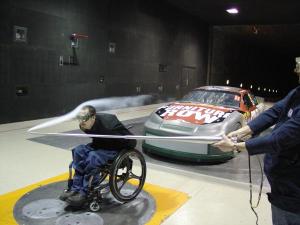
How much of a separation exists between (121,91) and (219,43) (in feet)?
29.9

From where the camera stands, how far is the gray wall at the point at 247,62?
1766 cm

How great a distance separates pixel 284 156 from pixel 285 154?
0.02m

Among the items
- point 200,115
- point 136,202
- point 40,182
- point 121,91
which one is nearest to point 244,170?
point 200,115

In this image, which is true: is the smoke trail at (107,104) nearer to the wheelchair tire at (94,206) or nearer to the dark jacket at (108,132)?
the dark jacket at (108,132)

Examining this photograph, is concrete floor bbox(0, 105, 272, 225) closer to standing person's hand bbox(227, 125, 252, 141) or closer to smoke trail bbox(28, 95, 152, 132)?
standing person's hand bbox(227, 125, 252, 141)

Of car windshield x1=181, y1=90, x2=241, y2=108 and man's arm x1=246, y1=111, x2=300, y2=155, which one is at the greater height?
man's arm x1=246, y1=111, x2=300, y2=155

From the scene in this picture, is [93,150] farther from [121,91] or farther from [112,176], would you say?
[121,91]

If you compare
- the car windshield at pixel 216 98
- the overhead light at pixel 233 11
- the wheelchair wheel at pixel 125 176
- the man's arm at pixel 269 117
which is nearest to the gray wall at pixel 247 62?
the overhead light at pixel 233 11

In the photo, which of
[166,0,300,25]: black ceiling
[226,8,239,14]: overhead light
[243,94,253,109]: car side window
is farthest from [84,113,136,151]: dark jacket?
[226,8,239,14]: overhead light

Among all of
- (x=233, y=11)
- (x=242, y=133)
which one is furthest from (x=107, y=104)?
(x=242, y=133)

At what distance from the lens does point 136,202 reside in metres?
3.49

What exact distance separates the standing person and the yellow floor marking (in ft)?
4.73

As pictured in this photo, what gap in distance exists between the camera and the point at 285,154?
5.92 feet

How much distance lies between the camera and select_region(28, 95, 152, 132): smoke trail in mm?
7924
